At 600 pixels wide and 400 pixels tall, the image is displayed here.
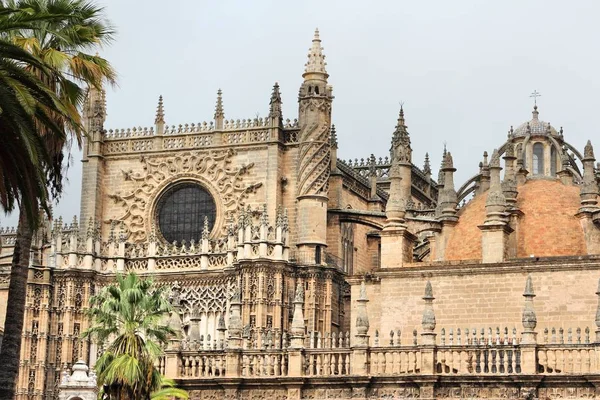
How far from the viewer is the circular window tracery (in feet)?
174

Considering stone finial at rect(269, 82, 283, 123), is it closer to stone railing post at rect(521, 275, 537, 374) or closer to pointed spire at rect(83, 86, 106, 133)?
pointed spire at rect(83, 86, 106, 133)

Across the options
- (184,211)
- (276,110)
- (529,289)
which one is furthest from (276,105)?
(529,289)

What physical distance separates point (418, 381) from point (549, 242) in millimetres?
6158

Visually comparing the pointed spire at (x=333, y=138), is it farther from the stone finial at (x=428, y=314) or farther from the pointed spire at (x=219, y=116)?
the stone finial at (x=428, y=314)

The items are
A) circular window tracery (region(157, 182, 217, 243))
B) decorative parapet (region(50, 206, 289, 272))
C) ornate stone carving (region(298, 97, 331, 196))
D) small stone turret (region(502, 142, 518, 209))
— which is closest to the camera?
small stone turret (region(502, 142, 518, 209))

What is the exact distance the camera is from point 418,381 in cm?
3750

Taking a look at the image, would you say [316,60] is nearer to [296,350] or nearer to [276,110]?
[276,110]

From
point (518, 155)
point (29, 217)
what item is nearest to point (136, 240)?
point (518, 155)

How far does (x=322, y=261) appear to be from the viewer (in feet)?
164

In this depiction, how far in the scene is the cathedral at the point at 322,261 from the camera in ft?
125

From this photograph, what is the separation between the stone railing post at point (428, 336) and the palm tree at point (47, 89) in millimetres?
13196

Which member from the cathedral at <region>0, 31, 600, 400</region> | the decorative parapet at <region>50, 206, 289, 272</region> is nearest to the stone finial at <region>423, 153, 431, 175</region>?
the cathedral at <region>0, 31, 600, 400</region>

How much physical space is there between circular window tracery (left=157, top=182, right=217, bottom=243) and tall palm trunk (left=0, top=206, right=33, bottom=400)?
25534mm

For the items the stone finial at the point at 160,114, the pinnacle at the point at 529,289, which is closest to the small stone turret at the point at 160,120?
the stone finial at the point at 160,114
